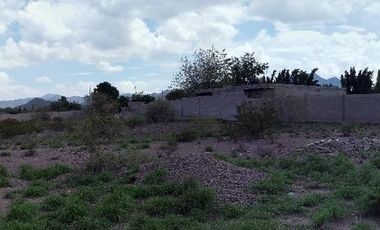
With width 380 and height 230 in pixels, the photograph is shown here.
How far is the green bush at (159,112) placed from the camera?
4000 centimetres

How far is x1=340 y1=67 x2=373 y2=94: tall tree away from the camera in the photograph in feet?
166

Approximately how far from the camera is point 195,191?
9.28 metres

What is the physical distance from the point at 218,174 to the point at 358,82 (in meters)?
42.7

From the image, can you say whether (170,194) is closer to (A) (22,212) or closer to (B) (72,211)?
(B) (72,211)

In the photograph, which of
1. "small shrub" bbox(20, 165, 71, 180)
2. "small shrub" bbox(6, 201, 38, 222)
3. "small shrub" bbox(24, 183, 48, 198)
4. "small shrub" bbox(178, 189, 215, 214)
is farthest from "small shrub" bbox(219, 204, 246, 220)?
"small shrub" bbox(20, 165, 71, 180)

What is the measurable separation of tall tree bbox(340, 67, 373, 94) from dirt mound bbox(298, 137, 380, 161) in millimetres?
34857

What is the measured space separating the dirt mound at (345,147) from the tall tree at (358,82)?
3486 centimetres

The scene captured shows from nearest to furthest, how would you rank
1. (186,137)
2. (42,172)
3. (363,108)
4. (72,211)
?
(72,211), (42,172), (186,137), (363,108)

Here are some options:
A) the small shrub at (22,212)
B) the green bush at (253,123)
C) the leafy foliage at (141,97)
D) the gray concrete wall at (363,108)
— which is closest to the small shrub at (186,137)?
the green bush at (253,123)

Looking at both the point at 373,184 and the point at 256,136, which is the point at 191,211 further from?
the point at 256,136

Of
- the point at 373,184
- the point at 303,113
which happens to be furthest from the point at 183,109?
the point at 373,184

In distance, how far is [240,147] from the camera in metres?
17.8

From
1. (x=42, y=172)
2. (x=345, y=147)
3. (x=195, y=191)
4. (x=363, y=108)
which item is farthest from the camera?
(x=363, y=108)

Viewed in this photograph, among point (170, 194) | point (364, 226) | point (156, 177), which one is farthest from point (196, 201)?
point (364, 226)
